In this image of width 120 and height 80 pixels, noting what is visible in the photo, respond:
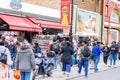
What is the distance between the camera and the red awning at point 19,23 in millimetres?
23281

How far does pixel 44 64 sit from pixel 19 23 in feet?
24.8

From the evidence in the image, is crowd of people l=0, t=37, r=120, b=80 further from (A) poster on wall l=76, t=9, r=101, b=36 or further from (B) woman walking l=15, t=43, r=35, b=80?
(A) poster on wall l=76, t=9, r=101, b=36

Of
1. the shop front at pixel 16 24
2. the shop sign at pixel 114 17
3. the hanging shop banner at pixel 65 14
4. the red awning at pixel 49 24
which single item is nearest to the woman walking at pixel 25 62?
the shop front at pixel 16 24

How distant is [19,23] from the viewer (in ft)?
79.6

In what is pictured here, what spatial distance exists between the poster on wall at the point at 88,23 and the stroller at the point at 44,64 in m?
18.6

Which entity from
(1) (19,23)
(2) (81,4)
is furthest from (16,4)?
(2) (81,4)

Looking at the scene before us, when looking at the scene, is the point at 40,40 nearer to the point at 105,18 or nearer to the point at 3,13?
the point at 3,13

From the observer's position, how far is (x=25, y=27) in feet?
80.8

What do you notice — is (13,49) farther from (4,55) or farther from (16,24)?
(4,55)

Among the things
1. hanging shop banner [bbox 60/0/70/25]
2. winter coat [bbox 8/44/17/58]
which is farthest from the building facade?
winter coat [bbox 8/44/17/58]

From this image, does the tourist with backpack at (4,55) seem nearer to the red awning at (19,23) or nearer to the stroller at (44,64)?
the stroller at (44,64)

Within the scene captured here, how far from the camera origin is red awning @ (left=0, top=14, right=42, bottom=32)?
76.4 feet

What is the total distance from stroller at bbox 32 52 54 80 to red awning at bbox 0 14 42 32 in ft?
19.7

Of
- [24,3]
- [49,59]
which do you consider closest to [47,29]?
[24,3]
